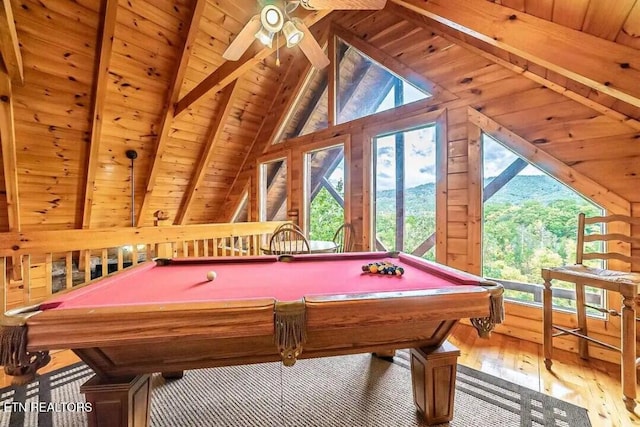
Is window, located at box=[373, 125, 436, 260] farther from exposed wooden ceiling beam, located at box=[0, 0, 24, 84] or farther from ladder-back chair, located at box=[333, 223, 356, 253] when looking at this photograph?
exposed wooden ceiling beam, located at box=[0, 0, 24, 84]

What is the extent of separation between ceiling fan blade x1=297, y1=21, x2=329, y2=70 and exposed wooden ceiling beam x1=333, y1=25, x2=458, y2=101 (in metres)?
1.31

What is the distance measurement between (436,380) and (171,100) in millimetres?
4147

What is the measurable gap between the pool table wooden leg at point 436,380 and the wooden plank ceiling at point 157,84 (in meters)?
1.79

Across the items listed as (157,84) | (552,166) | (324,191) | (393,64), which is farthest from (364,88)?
(157,84)

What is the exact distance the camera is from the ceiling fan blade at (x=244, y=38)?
2039mm

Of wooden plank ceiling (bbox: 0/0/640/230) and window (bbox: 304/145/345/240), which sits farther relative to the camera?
window (bbox: 304/145/345/240)

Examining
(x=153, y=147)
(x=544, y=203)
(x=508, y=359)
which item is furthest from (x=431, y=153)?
(x=153, y=147)

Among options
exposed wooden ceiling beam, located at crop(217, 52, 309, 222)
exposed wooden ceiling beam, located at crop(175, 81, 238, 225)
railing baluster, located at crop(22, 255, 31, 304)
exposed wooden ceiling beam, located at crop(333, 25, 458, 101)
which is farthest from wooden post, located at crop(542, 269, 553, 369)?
exposed wooden ceiling beam, located at crop(175, 81, 238, 225)

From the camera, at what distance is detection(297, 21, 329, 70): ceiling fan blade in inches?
84.8

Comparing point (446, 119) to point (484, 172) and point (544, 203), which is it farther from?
point (544, 203)

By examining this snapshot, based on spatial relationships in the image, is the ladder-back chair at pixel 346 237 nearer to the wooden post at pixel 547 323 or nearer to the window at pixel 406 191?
the window at pixel 406 191

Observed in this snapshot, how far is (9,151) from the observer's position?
2990 millimetres

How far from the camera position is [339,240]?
162 inches

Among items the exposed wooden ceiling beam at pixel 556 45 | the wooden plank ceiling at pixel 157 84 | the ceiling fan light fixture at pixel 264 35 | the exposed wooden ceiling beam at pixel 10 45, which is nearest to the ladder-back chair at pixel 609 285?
the wooden plank ceiling at pixel 157 84
